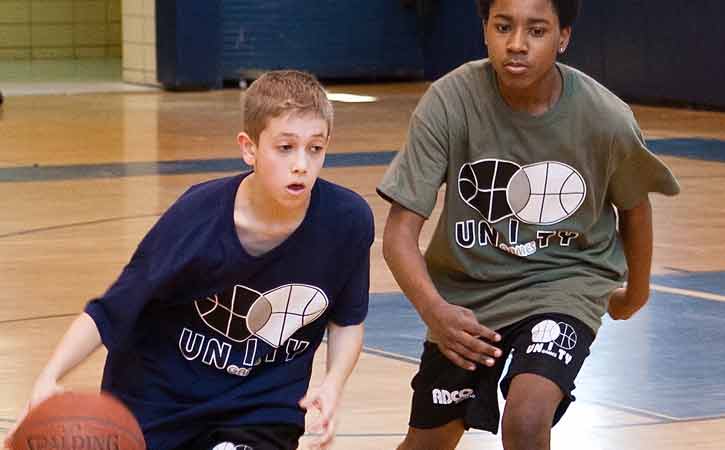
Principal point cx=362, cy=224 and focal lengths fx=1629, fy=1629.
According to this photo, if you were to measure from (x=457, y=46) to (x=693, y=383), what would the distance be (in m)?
11.7

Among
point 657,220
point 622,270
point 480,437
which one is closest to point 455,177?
point 622,270

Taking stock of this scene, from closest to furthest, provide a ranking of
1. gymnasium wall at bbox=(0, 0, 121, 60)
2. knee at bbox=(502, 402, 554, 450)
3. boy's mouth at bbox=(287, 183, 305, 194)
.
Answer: boy's mouth at bbox=(287, 183, 305, 194) < knee at bbox=(502, 402, 554, 450) < gymnasium wall at bbox=(0, 0, 121, 60)

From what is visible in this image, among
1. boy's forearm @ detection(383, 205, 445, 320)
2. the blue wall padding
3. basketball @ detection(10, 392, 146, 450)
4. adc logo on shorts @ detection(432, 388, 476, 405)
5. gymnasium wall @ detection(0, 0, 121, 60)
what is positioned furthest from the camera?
Result: gymnasium wall @ detection(0, 0, 121, 60)

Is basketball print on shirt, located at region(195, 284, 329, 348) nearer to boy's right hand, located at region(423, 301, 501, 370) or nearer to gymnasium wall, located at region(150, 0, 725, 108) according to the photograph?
boy's right hand, located at region(423, 301, 501, 370)

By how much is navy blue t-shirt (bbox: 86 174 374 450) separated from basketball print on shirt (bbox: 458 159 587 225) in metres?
0.45

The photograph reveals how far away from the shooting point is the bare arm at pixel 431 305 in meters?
3.46

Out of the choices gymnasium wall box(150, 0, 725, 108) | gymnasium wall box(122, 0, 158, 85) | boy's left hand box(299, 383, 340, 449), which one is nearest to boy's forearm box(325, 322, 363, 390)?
boy's left hand box(299, 383, 340, 449)

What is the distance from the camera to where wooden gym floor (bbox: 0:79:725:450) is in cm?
470

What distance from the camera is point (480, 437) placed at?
14.8 feet

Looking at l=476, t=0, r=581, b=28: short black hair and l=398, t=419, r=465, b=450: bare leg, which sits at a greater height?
l=476, t=0, r=581, b=28: short black hair

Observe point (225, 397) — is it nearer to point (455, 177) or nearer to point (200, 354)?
point (200, 354)

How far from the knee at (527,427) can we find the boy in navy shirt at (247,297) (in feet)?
1.26

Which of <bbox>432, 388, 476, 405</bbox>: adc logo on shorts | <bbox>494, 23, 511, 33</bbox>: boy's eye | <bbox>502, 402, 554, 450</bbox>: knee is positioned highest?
<bbox>494, 23, 511, 33</bbox>: boy's eye

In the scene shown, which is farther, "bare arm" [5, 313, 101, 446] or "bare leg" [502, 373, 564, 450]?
"bare leg" [502, 373, 564, 450]
